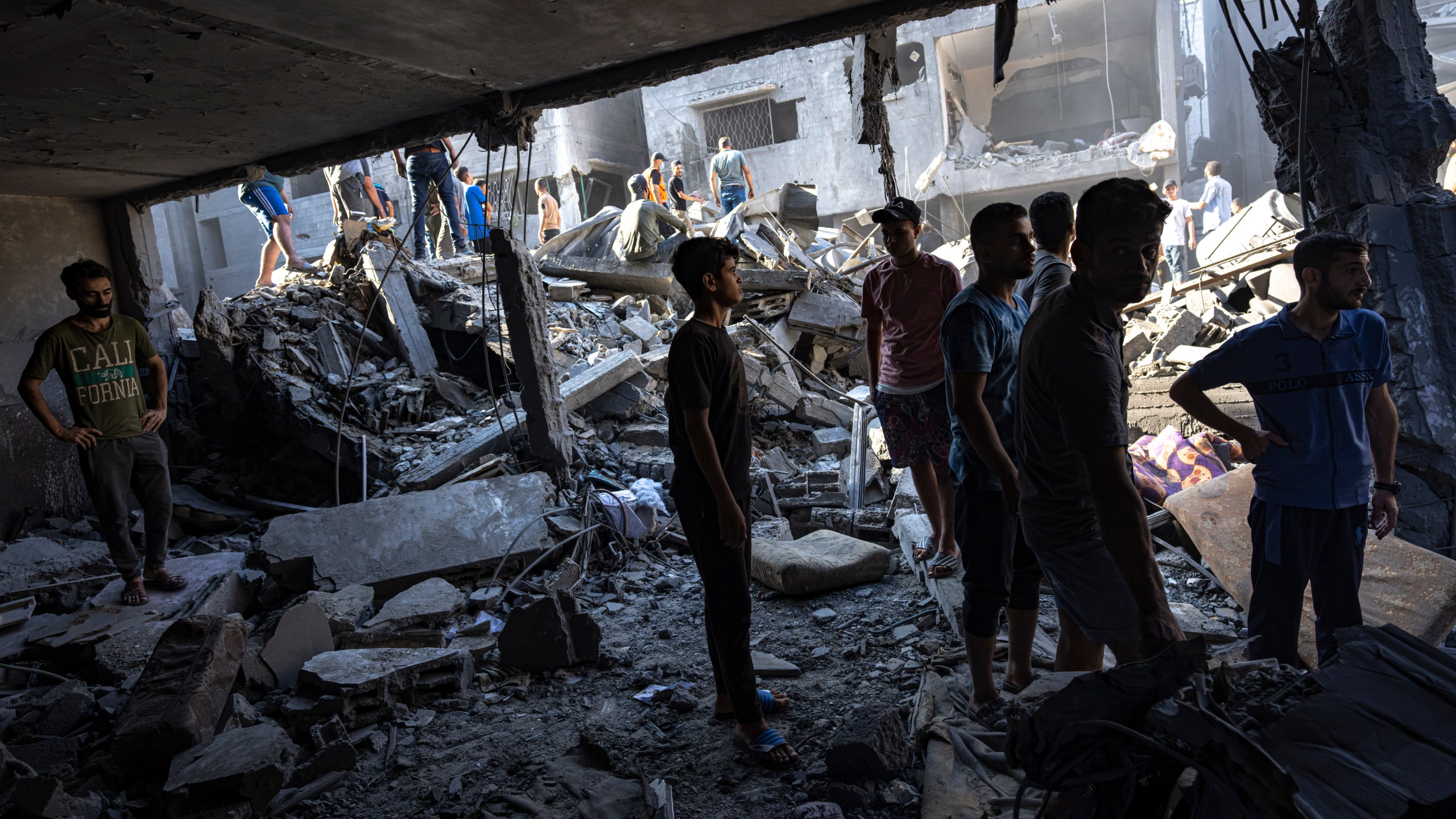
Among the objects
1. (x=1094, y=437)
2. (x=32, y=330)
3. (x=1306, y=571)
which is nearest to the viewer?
(x=1094, y=437)

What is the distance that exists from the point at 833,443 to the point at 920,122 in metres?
16.3

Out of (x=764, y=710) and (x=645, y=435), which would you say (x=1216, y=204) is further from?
(x=764, y=710)

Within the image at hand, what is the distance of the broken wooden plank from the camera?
28.0ft

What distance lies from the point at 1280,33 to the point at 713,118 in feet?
57.6

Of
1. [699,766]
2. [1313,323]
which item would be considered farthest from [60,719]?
[1313,323]

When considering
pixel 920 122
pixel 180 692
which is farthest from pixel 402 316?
pixel 920 122

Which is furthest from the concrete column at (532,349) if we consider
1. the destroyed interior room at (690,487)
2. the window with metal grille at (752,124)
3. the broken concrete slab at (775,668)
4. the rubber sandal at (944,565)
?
the window with metal grille at (752,124)

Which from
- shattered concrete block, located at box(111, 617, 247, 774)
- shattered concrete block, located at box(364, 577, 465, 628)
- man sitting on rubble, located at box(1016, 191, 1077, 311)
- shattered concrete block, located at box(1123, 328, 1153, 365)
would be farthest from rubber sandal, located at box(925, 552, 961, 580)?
shattered concrete block, located at box(1123, 328, 1153, 365)

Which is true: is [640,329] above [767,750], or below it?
above

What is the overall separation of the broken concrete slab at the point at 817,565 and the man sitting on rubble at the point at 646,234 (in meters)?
6.66

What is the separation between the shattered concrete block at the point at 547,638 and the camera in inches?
159

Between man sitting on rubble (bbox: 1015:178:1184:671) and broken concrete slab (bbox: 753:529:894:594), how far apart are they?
240 cm

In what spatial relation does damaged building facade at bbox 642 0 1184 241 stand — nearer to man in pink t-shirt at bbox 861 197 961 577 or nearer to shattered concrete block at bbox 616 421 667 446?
shattered concrete block at bbox 616 421 667 446

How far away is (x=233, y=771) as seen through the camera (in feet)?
9.56
